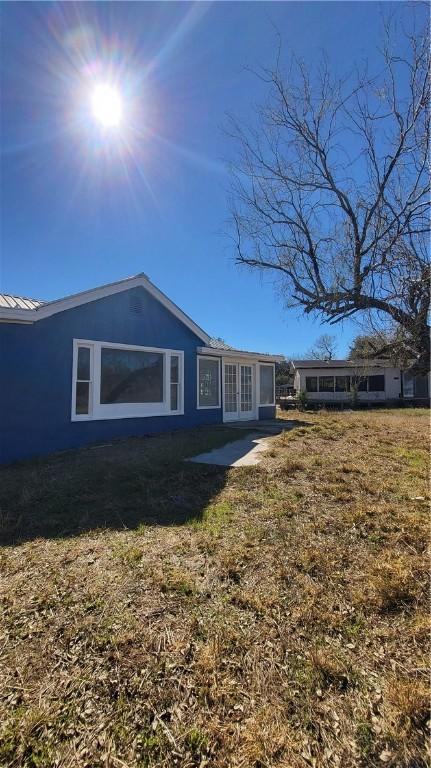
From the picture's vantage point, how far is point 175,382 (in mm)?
11789

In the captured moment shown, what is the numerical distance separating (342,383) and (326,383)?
3.75 ft

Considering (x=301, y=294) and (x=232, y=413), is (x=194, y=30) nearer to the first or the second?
(x=301, y=294)

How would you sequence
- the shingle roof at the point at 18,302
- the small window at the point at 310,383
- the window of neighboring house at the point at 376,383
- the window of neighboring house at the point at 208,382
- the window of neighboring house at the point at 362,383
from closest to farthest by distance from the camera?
1. the shingle roof at the point at 18,302
2. the window of neighboring house at the point at 208,382
3. the window of neighboring house at the point at 362,383
4. the window of neighboring house at the point at 376,383
5. the small window at the point at 310,383

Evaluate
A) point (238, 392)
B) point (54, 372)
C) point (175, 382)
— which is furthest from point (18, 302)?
point (238, 392)

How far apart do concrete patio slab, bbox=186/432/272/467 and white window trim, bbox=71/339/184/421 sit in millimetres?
2824

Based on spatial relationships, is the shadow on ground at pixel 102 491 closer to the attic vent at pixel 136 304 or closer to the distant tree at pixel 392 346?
the distant tree at pixel 392 346

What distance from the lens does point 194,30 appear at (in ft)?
19.5

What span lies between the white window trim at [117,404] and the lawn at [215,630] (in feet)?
14.3

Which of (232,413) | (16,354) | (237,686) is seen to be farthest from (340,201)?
(232,413)

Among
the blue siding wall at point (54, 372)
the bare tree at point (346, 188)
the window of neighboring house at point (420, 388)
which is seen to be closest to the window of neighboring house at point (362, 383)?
the window of neighboring house at point (420, 388)

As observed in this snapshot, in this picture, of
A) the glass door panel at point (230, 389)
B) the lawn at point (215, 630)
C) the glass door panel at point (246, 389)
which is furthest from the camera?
the glass door panel at point (246, 389)

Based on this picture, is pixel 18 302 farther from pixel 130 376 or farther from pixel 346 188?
pixel 346 188

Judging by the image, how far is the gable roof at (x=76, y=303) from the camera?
7.51 m

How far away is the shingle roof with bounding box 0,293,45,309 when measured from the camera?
8.05 m
